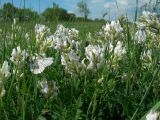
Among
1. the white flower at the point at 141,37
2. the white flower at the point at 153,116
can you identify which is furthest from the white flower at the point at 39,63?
the white flower at the point at 141,37

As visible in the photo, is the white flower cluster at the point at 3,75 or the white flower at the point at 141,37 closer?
the white flower cluster at the point at 3,75

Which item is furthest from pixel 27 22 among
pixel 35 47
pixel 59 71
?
pixel 59 71

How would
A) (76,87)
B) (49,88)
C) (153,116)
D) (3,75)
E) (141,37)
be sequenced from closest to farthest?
(153,116) < (3,75) < (49,88) < (76,87) < (141,37)

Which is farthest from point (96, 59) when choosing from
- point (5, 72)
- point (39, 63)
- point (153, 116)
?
point (153, 116)

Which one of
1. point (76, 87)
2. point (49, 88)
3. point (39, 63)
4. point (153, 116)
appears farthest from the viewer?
point (76, 87)

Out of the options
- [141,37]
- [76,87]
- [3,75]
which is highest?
[141,37]

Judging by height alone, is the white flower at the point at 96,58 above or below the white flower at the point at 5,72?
above

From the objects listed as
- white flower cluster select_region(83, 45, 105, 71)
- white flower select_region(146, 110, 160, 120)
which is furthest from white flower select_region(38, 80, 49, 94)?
white flower select_region(146, 110, 160, 120)

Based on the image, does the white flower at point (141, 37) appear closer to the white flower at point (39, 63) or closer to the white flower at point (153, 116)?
the white flower at point (39, 63)

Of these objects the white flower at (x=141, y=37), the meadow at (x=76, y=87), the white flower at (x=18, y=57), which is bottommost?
the meadow at (x=76, y=87)

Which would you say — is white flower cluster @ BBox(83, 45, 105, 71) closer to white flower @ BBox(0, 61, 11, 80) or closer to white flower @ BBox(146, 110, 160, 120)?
white flower @ BBox(0, 61, 11, 80)

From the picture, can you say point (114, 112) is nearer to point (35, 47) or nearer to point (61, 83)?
point (61, 83)

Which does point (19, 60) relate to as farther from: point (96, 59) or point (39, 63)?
point (96, 59)

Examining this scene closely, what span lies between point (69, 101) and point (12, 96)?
32 centimetres
